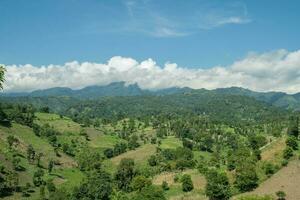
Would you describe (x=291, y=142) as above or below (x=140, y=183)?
above

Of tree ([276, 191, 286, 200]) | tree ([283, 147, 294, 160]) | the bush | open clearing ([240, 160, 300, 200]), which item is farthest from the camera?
tree ([283, 147, 294, 160])

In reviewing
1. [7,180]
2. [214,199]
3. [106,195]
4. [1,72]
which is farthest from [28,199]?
[1,72]

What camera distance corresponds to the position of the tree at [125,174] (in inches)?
7200

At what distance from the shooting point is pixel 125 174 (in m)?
188

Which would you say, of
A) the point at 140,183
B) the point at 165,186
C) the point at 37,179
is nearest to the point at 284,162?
the point at 165,186

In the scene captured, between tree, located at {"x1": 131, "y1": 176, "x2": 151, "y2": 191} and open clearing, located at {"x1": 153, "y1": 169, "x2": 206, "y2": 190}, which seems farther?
tree, located at {"x1": 131, "y1": 176, "x2": 151, "y2": 191}

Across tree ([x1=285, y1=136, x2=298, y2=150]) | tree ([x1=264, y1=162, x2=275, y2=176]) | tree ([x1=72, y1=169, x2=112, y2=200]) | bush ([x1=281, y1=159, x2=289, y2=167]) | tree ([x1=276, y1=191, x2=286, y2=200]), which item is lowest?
tree ([x1=72, y1=169, x2=112, y2=200])

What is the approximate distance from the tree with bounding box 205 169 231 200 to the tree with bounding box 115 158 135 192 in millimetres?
57238

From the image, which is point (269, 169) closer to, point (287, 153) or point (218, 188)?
point (287, 153)

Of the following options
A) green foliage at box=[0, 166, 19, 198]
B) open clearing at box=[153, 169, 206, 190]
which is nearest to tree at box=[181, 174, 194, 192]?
open clearing at box=[153, 169, 206, 190]

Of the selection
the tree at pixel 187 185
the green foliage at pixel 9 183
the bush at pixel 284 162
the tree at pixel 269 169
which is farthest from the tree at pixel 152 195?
the green foliage at pixel 9 183

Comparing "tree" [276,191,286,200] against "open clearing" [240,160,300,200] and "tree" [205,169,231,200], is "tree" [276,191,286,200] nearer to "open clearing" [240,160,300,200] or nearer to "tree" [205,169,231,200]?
"open clearing" [240,160,300,200]

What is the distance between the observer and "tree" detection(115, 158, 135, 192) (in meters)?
183

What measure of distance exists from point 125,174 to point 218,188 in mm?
69569
